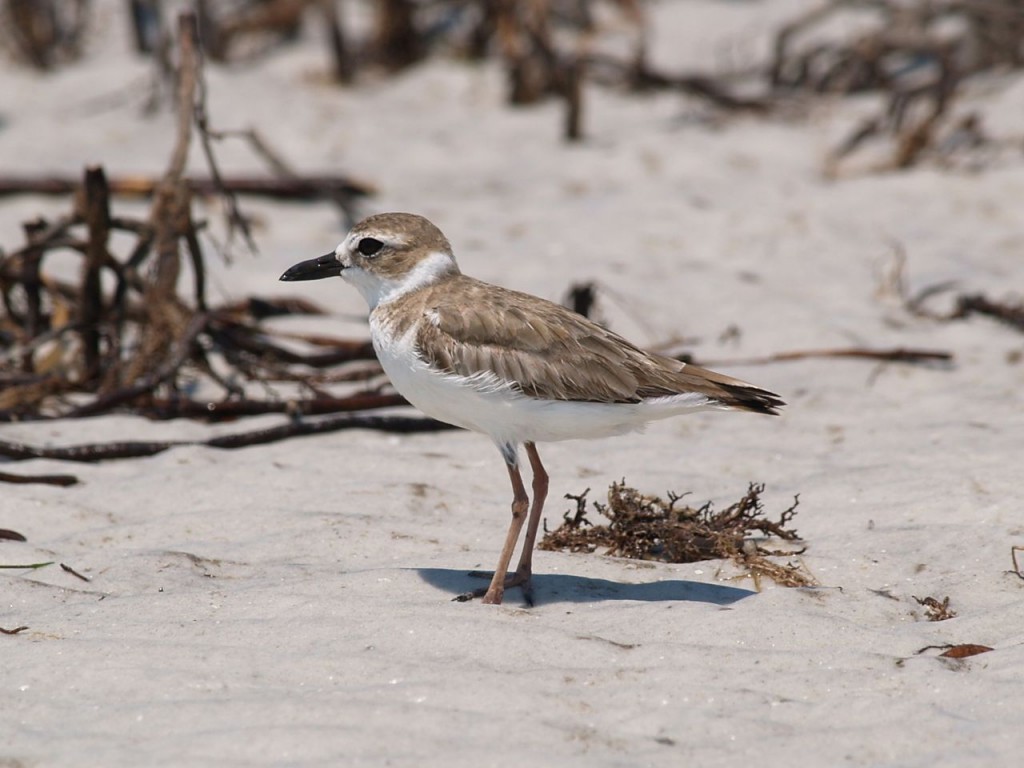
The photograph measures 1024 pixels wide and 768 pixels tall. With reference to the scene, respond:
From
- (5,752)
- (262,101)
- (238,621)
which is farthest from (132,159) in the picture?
(5,752)

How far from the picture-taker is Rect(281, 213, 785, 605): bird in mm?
4824

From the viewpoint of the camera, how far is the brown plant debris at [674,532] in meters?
5.13

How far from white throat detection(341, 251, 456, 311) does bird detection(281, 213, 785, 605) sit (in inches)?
3.9

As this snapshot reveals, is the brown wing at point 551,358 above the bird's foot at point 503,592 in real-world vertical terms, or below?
above

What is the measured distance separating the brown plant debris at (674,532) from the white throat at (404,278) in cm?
103

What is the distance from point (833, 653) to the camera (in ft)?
13.7

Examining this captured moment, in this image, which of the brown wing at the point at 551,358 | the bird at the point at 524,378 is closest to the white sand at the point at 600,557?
the bird at the point at 524,378

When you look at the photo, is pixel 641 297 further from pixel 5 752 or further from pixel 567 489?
pixel 5 752

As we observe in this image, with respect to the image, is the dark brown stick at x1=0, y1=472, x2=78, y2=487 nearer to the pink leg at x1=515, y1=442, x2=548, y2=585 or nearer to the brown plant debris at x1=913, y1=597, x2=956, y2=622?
the pink leg at x1=515, y1=442, x2=548, y2=585

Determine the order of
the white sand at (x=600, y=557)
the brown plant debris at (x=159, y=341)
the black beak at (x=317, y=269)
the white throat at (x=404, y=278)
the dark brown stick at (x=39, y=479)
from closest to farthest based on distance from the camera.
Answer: the white sand at (x=600, y=557) → the white throat at (x=404, y=278) → the black beak at (x=317, y=269) → the dark brown stick at (x=39, y=479) → the brown plant debris at (x=159, y=341)

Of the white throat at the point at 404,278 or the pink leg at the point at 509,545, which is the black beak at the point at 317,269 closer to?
the white throat at the point at 404,278

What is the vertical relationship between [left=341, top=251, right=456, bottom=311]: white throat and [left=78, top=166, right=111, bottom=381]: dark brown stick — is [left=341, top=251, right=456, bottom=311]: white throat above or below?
above

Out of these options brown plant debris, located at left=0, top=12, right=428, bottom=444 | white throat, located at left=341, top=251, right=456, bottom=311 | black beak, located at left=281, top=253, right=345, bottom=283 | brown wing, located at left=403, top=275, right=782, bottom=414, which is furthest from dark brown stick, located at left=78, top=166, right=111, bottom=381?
brown wing, located at left=403, top=275, right=782, bottom=414

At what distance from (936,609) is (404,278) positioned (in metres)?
2.35
